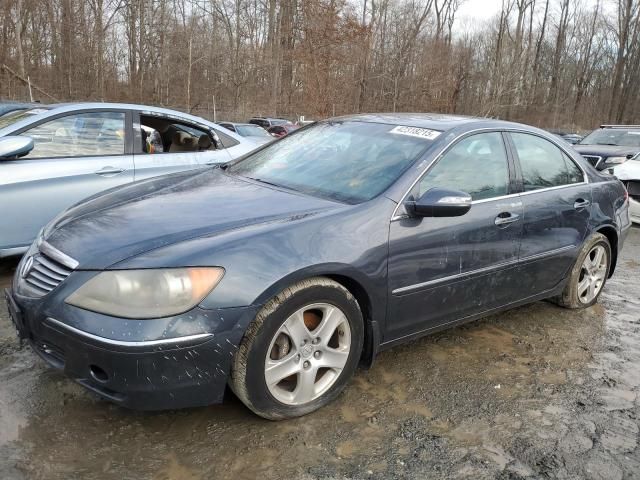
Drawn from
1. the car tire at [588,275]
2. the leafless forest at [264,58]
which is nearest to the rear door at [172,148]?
Result: the car tire at [588,275]

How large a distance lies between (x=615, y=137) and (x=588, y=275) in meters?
9.07

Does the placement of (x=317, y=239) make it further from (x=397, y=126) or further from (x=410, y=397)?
(x=397, y=126)

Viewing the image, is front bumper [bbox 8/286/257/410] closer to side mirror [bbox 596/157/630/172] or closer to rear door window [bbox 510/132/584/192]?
rear door window [bbox 510/132/584/192]

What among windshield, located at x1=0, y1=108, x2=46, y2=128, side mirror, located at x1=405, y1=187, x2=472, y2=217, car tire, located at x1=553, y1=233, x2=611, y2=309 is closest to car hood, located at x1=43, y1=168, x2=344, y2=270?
side mirror, located at x1=405, y1=187, x2=472, y2=217

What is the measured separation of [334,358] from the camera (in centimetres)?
273

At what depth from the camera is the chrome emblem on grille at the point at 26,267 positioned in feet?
8.60

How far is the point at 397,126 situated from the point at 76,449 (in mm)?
2540

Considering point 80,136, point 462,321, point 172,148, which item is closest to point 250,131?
point 172,148

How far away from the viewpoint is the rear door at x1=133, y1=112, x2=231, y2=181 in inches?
195

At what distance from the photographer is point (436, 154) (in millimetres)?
3133

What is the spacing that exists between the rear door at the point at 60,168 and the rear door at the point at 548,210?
10.8 feet

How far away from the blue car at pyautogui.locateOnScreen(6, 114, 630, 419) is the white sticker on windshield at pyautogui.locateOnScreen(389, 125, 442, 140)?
0.5 inches

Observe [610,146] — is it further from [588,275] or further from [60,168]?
Result: [60,168]

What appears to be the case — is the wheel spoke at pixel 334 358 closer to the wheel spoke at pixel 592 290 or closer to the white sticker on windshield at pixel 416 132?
the white sticker on windshield at pixel 416 132
